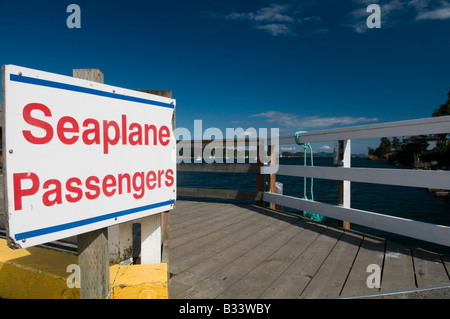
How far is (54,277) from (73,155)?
0.94 metres

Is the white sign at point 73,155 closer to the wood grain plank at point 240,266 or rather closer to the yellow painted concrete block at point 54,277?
the yellow painted concrete block at point 54,277

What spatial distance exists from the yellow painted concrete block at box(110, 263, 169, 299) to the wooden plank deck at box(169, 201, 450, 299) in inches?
21.5

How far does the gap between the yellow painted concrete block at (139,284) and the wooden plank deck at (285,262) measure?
1.79 feet

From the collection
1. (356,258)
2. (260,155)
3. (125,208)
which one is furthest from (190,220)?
(125,208)

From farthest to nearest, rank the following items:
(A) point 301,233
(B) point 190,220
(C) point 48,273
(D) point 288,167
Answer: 1. (D) point 288,167
2. (B) point 190,220
3. (A) point 301,233
4. (C) point 48,273

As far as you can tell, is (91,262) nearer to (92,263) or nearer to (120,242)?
(92,263)

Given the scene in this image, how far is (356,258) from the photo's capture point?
267 centimetres

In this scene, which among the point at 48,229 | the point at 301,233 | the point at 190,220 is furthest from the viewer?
the point at 190,220

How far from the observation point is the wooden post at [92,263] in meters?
1.29

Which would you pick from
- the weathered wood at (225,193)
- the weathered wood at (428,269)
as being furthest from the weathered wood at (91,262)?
the weathered wood at (225,193)

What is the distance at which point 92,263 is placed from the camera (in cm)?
130
